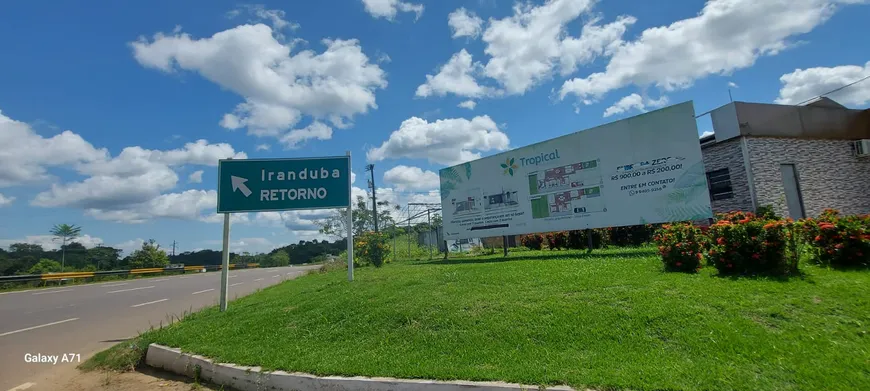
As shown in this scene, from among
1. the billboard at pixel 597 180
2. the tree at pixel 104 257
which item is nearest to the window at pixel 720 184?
the billboard at pixel 597 180

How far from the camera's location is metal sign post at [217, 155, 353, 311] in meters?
9.50

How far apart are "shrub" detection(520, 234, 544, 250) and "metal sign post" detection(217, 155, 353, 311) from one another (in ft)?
37.0

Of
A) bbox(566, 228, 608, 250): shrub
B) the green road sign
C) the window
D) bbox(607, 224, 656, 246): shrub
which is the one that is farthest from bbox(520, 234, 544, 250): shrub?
the green road sign

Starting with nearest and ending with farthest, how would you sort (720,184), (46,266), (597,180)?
(597,180) → (720,184) → (46,266)

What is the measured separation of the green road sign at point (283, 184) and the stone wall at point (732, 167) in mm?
11687

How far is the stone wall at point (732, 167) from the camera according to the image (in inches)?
507

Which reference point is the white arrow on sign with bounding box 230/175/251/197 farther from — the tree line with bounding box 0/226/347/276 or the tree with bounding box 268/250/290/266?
the tree with bounding box 268/250/290/266

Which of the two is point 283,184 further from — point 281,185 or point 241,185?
point 241,185

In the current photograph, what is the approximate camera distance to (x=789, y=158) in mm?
13461

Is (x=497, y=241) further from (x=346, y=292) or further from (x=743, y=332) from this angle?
(x=743, y=332)

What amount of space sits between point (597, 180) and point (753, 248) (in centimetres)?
564

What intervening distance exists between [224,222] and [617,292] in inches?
320

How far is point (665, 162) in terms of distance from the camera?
10.5 meters

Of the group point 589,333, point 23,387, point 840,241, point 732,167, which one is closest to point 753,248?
point 840,241
